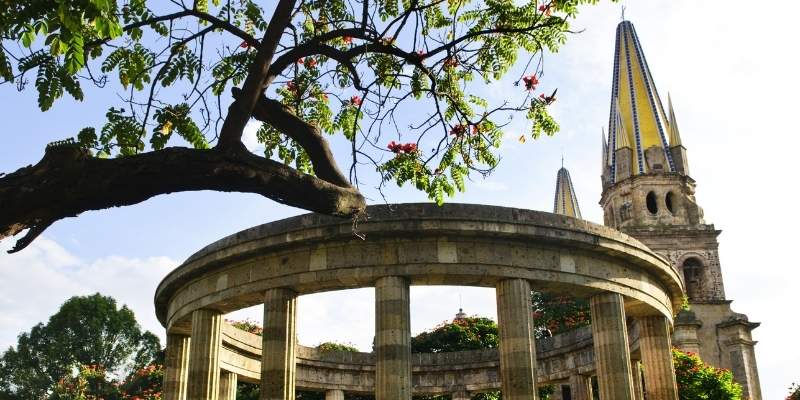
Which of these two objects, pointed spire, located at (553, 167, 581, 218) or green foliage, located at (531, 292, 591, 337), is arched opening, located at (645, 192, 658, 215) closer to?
green foliage, located at (531, 292, 591, 337)

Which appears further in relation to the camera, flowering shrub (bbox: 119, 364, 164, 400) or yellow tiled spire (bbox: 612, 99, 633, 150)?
yellow tiled spire (bbox: 612, 99, 633, 150)

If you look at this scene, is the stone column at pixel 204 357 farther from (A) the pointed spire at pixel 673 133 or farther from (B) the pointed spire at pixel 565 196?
(B) the pointed spire at pixel 565 196

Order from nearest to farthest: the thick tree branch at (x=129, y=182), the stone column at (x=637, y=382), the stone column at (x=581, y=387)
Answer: the thick tree branch at (x=129, y=182), the stone column at (x=637, y=382), the stone column at (x=581, y=387)

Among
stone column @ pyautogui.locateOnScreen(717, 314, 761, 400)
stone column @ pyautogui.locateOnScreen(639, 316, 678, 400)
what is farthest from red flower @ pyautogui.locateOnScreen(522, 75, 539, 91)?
stone column @ pyautogui.locateOnScreen(717, 314, 761, 400)

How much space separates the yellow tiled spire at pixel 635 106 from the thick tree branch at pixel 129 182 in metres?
69.3

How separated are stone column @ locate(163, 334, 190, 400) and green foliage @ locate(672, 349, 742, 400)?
2303cm

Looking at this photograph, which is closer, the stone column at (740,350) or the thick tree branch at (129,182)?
the thick tree branch at (129,182)

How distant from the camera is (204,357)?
22.6 meters

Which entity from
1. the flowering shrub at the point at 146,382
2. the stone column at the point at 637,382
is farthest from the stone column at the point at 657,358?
the flowering shrub at the point at 146,382

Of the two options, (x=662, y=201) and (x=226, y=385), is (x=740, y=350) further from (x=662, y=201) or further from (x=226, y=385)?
(x=226, y=385)

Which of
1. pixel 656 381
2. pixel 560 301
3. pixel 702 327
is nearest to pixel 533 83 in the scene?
pixel 656 381

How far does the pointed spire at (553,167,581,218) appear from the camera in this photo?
103 m

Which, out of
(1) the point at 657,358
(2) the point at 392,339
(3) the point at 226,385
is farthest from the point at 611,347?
(3) the point at 226,385

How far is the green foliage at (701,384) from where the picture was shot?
116ft
